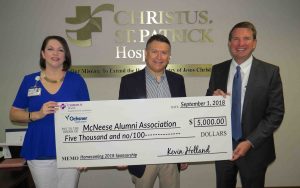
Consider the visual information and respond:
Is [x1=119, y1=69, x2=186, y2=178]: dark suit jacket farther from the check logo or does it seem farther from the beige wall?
the check logo

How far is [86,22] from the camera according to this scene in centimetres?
305

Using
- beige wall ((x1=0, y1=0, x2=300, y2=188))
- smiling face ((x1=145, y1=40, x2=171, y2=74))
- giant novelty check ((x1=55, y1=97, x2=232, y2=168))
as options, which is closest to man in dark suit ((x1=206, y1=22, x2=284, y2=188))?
giant novelty check ((x1=55, y1=97, x2=232, y2=168))

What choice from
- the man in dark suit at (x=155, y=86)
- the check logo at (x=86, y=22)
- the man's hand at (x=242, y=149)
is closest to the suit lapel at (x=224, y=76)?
the man in dark suit at (x=155, y=86)

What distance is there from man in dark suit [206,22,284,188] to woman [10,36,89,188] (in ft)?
4.08

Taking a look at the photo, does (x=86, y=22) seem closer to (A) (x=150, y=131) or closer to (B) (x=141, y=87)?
(B) (x=141, y=87)

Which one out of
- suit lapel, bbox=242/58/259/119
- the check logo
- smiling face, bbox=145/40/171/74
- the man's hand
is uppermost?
the check logo

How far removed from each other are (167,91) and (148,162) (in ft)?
1.98

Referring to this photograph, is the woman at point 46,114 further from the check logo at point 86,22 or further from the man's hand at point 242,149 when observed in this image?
the man's hand at point 242,149

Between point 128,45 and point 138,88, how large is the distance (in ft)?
3.73

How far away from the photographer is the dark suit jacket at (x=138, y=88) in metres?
2.12

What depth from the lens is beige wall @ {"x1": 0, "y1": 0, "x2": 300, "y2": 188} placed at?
3.05 meters

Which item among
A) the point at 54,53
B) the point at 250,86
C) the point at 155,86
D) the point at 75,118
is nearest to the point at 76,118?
the point at 75,118

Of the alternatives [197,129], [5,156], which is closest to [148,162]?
[197,129]

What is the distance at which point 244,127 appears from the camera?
2078 millimetres
